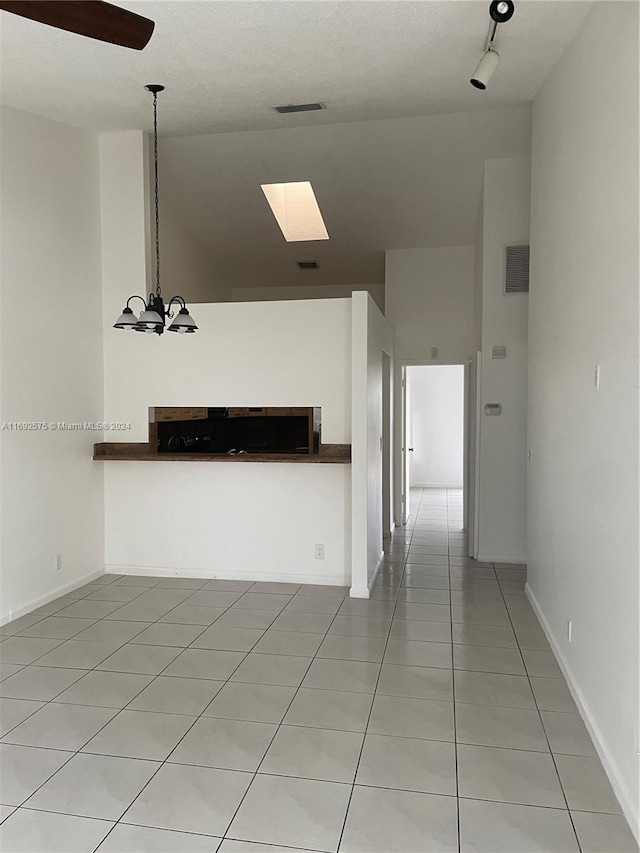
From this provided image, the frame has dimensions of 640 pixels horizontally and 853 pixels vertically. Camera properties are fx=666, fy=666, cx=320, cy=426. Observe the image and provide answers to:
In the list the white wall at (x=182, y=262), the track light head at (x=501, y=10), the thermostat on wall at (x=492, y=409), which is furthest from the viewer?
the white wall at (x=182, y=262)

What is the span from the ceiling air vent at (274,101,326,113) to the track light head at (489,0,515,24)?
5.44 ft

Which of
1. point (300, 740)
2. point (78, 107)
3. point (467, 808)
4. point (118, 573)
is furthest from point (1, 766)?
point (78, 107)

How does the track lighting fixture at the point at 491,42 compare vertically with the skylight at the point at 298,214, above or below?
below

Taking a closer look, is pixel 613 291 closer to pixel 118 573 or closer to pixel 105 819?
pixel 105 819

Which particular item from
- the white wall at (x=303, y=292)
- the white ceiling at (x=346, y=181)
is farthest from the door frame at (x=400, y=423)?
the white wall at (x=303, y=292)

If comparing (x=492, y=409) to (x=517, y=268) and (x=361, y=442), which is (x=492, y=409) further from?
(x=361, y=442)

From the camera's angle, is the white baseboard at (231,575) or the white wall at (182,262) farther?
the white wall at (182,262)

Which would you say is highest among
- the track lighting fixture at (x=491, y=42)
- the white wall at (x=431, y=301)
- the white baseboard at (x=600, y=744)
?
the track lighting fixture at (x=491, y=42)

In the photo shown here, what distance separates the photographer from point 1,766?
2648 mm

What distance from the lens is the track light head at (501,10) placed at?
3197 millimetres

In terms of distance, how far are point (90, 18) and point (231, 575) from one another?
13.5 ft

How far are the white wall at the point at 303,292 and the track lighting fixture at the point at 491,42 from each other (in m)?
5.34

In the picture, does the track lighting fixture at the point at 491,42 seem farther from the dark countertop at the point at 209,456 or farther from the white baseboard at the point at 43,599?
the white baseboard at the point at 43,599

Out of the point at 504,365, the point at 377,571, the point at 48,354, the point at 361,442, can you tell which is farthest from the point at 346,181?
the point at 377,571
